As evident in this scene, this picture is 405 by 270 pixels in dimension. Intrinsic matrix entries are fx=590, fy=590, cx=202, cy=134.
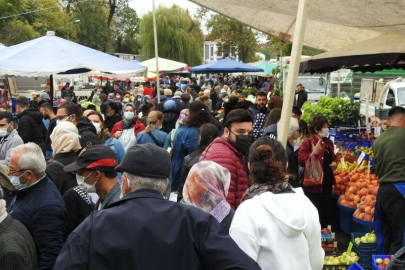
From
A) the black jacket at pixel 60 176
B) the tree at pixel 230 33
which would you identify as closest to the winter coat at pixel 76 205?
the black jacket at pixel 60 176

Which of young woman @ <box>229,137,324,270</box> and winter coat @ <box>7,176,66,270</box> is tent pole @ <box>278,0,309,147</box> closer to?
young woman @ <box>229,137,324,270</box>

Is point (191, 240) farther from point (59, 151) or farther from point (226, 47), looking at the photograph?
point (226, 47)

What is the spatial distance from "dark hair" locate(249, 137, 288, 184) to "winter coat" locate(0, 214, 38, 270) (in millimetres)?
1412

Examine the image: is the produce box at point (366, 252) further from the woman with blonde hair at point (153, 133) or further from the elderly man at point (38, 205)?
the elderly man at point (38, 205)

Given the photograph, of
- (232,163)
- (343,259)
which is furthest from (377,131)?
(232,163)

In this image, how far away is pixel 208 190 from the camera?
145 inches

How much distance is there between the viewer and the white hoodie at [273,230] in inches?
133

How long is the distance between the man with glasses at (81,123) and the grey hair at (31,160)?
2.38m

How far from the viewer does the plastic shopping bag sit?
8.02 meters

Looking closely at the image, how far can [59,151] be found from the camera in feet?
18.8

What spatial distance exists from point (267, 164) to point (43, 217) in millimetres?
1583

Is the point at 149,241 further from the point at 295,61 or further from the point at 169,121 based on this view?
the point at 169,121

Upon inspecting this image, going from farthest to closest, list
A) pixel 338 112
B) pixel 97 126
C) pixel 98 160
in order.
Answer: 1. pixel 338 112
2. pixel 97 126
3. pixel 98 160

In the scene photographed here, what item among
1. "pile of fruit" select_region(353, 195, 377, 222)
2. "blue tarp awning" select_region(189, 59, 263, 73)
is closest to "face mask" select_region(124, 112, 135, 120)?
"pile of fruit" select_region(353, 195, 377, 222)
